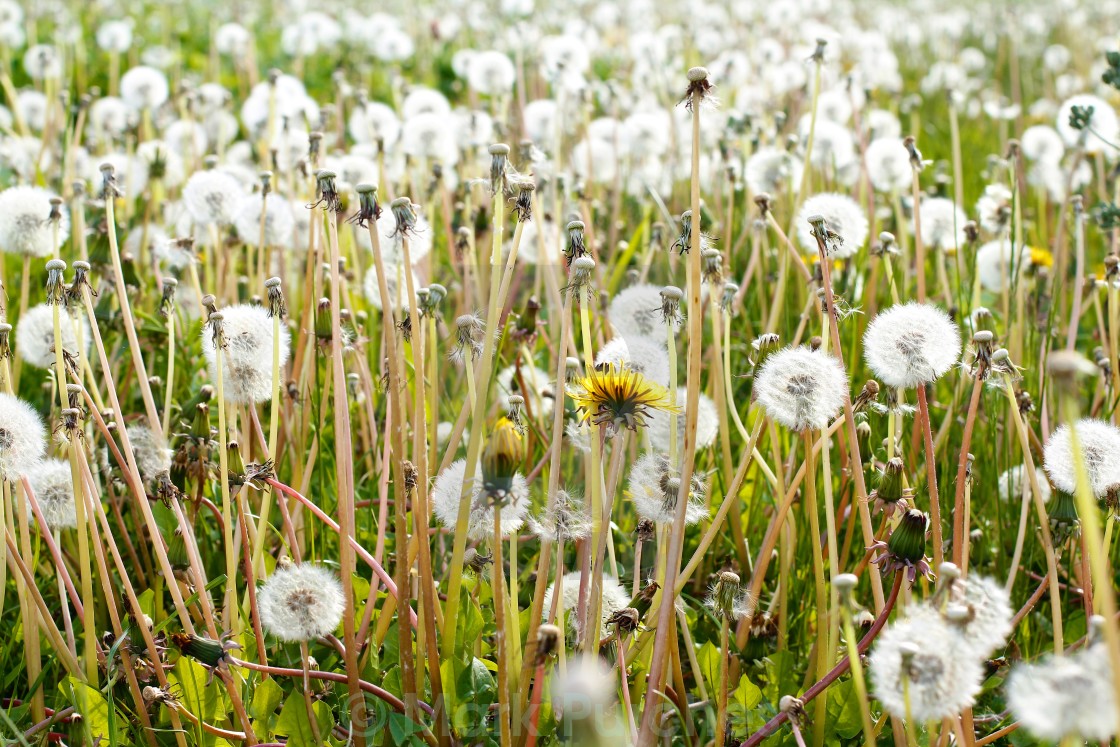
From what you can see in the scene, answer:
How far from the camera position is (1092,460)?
1411mm

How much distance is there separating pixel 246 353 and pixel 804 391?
0.82 metres

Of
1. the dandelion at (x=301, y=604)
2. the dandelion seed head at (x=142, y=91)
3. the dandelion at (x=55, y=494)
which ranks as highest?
the dandelion seed head at (x=142, y=91)

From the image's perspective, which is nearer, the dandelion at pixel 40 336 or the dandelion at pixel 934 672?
the dandelion at pixel 934 672

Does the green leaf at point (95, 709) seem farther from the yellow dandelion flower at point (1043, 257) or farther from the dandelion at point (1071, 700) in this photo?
the yellow dandelion flower at point (1043, 257)

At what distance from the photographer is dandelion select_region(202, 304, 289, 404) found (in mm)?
1611

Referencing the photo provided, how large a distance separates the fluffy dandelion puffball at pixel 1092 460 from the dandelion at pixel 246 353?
1083mm

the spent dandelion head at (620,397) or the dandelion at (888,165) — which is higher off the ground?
the dandelion at (888,165)

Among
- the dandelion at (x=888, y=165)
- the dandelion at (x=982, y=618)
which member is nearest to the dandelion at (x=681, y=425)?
the dandelion at (x=982, y=618)

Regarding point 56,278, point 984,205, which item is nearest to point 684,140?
point 984,205

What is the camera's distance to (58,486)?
5.41 feet

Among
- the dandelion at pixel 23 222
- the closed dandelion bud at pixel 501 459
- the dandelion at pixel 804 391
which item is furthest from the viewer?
the dandelion at pixel 23 222

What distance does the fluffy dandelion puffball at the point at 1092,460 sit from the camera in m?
1.40

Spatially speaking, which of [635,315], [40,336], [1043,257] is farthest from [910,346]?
[1043,257]

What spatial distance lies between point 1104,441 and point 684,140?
2.66 meters
